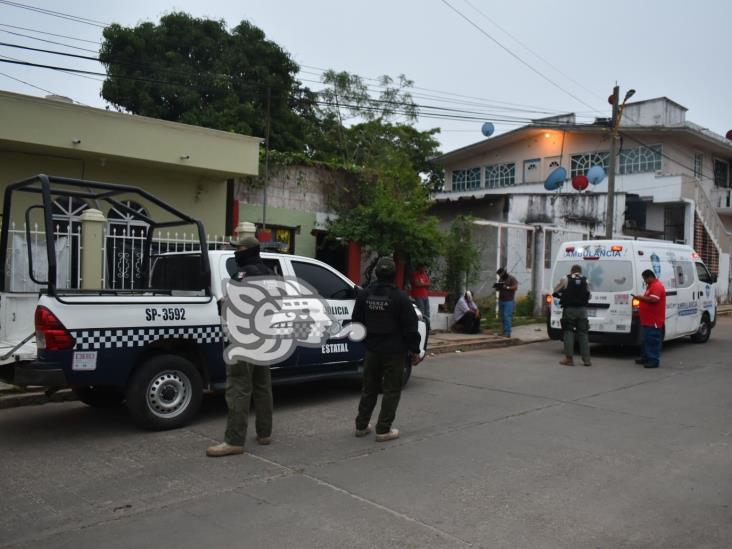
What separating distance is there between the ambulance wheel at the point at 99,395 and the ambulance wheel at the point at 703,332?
1261 cm

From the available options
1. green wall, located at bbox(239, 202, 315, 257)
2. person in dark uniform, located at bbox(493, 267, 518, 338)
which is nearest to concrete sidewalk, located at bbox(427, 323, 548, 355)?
person in dark uniform, located at bbox(493, 267, 518, 338)

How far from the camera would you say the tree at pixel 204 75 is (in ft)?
75.9

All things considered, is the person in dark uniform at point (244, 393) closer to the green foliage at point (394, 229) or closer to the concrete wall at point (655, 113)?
the green foliage at point (394, 229)

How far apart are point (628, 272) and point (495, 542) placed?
358 inches

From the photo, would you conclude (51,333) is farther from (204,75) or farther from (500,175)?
(500,175)

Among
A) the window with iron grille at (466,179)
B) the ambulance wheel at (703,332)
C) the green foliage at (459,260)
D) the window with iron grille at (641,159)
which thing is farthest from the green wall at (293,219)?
the window with iron grille at (466,179)

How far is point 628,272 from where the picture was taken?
1184 centimetres

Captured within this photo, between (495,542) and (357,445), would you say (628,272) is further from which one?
(495,542)

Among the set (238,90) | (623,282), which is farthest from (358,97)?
(623,282)

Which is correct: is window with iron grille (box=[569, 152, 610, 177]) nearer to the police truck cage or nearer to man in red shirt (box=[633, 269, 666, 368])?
man in red shirt (box=[633, 269, 666, 368])

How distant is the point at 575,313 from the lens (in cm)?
1107

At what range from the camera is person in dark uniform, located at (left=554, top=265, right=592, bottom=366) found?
11.0 m

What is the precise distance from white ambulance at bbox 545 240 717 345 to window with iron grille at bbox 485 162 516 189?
21.1 meters

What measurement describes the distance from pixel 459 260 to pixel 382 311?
368 inches
